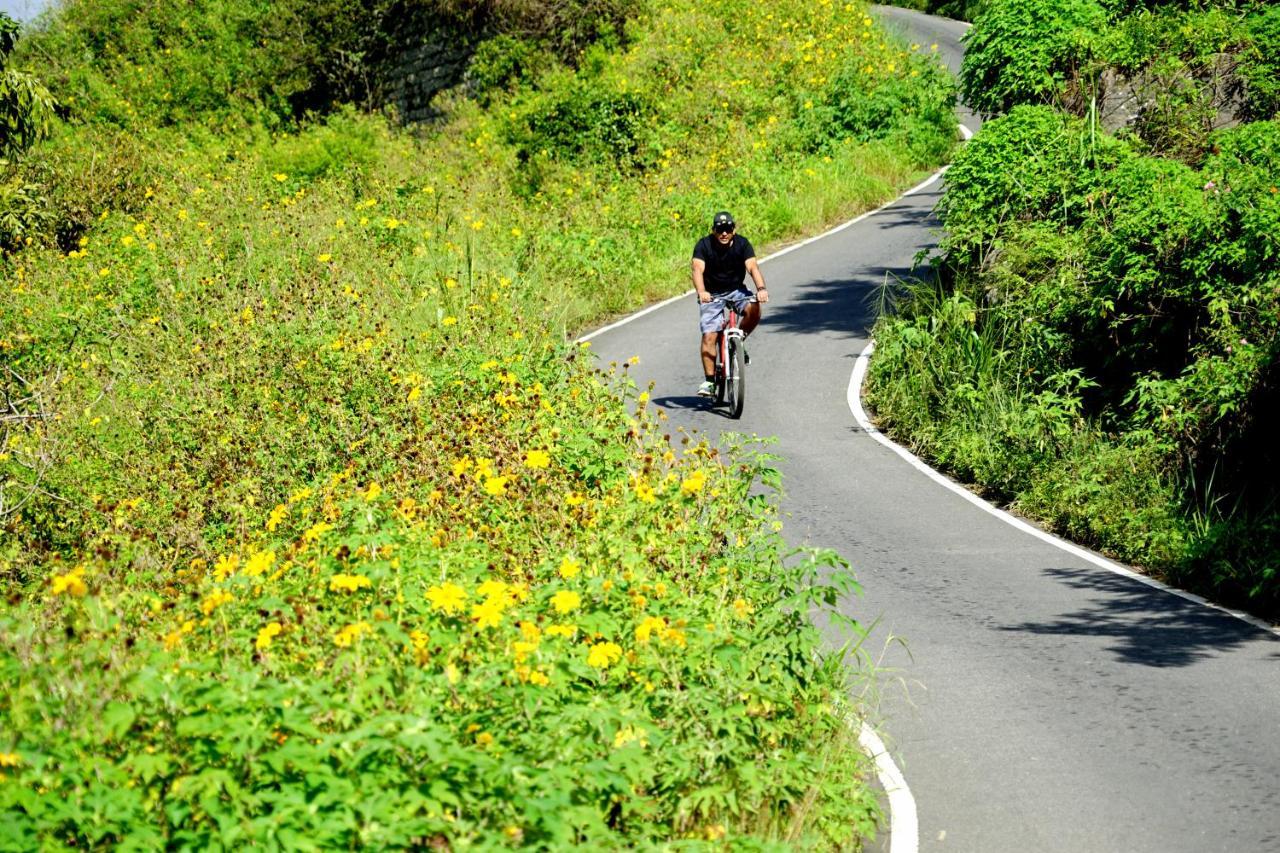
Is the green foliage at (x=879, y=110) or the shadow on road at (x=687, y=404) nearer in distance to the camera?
the shadow on road at (x=687, y=404)

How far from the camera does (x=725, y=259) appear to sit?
1343 centimetres

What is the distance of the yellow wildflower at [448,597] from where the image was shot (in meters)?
5.00

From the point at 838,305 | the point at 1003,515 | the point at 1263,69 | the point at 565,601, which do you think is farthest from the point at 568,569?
the point at 838,305

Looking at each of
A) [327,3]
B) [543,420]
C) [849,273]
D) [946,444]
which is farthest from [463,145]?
[543,420]

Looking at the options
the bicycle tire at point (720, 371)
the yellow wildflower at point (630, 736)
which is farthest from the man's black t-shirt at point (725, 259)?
the yellow wildflower at point (630, 736)

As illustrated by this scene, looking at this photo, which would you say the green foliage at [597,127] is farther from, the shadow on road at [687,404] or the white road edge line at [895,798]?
the white road edge line at [895,798]

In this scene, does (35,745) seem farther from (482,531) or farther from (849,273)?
(849,273)

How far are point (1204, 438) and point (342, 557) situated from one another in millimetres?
8073

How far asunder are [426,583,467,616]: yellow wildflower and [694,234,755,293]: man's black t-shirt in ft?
28.5

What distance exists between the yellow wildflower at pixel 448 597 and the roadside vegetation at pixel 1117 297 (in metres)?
5.95

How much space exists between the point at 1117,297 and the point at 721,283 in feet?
12.9

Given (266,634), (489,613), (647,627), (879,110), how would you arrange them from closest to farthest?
(266,634), (489,613), (647,627), (879,110)

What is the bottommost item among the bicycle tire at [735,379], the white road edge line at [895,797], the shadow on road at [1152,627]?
the shadow on road at [1152,627]

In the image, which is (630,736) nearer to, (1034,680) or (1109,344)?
(1034,680)
